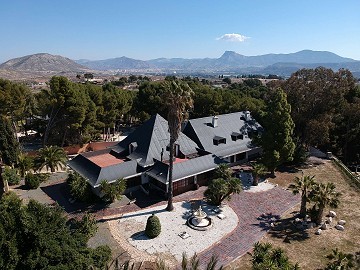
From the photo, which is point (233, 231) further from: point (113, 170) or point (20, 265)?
point (20, 265)

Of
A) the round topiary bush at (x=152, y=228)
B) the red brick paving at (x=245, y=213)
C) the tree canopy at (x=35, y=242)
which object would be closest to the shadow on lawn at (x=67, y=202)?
the red brick paving at (x=245, y=213)

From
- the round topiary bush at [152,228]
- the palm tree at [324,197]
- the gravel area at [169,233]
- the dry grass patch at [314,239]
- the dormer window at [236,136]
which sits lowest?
the dry grass patch at [314,239]

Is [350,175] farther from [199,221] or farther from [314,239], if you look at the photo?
[199,221]

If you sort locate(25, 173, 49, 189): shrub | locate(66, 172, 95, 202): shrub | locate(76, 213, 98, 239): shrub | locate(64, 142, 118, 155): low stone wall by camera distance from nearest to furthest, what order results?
1. locate(76, 213, 98, 239): shrub
2. locate(66, 172, 95, 202): shrub
3. locate(25, 173, 49, 189): shrub
4. locate(64, 142, 118, 155): low stone wall

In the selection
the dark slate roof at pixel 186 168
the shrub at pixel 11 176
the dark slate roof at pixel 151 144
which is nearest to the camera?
the dark slate roof at pixel 186 168

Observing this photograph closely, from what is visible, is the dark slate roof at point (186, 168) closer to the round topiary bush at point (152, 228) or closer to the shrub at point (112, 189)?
the shrub at point (112, 189)

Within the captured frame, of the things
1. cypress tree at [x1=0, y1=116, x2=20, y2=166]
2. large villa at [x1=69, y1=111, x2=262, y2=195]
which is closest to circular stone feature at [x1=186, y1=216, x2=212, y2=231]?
large villa at [x1=69, y1=111, x2=262, y2=195]

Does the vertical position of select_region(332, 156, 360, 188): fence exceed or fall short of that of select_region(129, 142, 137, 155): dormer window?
it falls short

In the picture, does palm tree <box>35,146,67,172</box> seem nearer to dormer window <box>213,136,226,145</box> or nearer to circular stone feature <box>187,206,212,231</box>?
circular stone feature <box>187,206,212,231</box>
